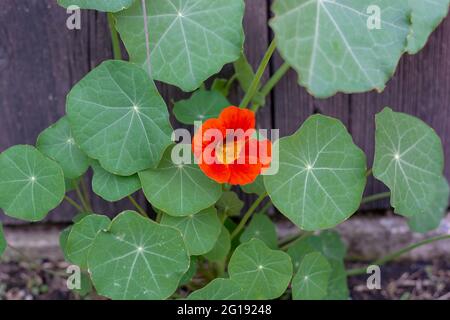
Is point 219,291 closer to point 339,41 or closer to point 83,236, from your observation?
point 83,236

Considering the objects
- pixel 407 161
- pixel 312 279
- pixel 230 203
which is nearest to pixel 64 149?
pixel 230 203

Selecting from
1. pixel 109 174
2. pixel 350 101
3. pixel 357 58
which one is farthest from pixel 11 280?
pixel 357 58

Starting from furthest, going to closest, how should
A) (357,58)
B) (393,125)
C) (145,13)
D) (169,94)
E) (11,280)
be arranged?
(11,280)
(169,94)
(393,125)
(145,13)
(357,58)

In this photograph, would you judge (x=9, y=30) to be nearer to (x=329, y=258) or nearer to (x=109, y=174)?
(x=109, y=174)

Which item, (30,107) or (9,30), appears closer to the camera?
(9,30)

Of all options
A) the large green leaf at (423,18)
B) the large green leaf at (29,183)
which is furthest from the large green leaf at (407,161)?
the large green leaf at (29,183)

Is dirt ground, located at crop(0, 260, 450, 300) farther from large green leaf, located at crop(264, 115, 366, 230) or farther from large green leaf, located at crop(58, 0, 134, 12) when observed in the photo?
large green leaf, located at crop(58, 0, 134, 12)
